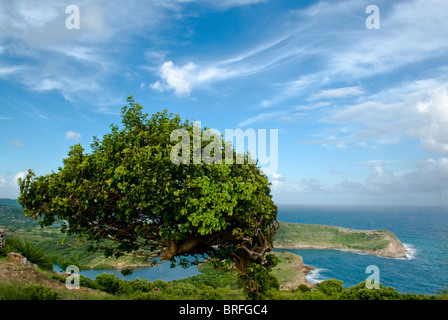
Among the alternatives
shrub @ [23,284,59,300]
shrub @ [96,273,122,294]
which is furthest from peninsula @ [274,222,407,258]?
shrub @ [23,284,59,300]

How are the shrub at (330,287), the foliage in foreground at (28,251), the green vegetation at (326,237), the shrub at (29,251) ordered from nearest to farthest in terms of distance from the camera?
1. the foliage in foreground at (28,251)
2. the shrub at (29,251)
3. the shrub at (330,287)
4. the green vegetation at (326,237)

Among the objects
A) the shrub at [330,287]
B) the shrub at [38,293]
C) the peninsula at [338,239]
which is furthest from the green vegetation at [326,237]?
the shrub at [38,293]

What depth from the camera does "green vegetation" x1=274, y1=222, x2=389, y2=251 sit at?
13575 cm

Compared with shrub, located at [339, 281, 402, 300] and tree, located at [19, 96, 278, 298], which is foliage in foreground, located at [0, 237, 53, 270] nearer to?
tree, located at [19, 96, 278, 298]

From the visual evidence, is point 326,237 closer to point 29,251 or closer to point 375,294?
point 375,294

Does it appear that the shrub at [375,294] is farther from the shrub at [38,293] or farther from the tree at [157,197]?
the shrub at [38,293]

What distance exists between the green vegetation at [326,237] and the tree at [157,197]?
133653 mm

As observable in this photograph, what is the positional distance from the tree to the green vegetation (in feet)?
438

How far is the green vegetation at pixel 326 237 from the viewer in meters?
136

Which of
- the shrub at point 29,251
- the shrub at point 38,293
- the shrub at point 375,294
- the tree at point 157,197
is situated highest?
the tree at point 157,197

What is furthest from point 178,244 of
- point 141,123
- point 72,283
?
point 72,283

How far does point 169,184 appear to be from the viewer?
9.81m

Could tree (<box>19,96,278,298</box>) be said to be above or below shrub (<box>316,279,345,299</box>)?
above

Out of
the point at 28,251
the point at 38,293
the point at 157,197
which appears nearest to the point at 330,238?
the point at 28,251
